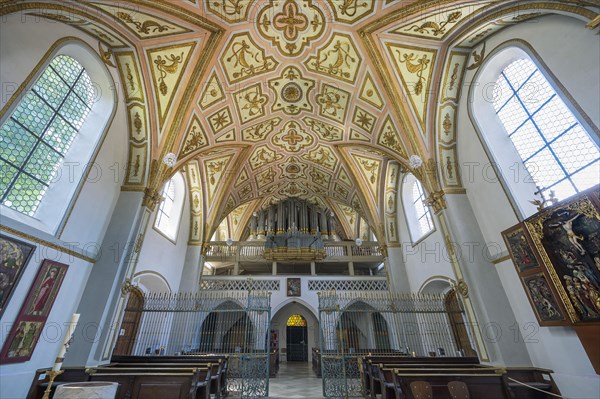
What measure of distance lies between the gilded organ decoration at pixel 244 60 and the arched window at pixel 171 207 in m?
4.93

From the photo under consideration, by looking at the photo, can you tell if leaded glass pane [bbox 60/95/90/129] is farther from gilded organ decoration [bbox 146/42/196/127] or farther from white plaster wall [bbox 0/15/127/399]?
gilded organ decoration [bbox 146/42/196/127]

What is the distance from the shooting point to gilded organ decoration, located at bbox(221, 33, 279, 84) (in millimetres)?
7922

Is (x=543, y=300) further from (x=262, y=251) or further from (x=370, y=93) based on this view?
(x=262, y=251)

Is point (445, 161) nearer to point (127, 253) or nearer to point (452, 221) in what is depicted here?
point (452, 221)

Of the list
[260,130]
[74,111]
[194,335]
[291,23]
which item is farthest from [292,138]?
[194,335]

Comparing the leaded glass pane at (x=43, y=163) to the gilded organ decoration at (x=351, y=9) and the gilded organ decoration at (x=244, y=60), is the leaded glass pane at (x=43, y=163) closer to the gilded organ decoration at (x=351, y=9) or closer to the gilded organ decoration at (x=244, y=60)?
the gilded organ decoration at (x=244, y=60)

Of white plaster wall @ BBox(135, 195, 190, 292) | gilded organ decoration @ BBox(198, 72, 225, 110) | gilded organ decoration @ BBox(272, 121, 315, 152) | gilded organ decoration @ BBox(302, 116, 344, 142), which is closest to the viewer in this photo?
gilded organ decoration @ BBox(198, 72, 225, 110)

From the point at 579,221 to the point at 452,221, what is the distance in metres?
3.15

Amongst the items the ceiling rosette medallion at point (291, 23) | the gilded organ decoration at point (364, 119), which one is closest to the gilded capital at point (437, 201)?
the gilded organ decoration at point (364, 119)

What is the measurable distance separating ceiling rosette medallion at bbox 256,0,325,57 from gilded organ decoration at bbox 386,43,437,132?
220 cm

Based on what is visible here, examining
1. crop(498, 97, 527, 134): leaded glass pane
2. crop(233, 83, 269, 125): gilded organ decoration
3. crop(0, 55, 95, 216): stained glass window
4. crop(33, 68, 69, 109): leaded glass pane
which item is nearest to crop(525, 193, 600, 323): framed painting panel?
crop(498, 97, 527, 134): leaded glass pane

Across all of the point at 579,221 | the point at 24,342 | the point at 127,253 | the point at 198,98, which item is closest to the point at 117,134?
the point at 198,98

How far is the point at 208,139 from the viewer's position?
10.1 meters

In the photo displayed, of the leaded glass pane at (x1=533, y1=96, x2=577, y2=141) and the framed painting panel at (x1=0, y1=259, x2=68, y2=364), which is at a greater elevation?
the leaded glass pane at (x1=533, y1=96, x2=577, y2=141)
